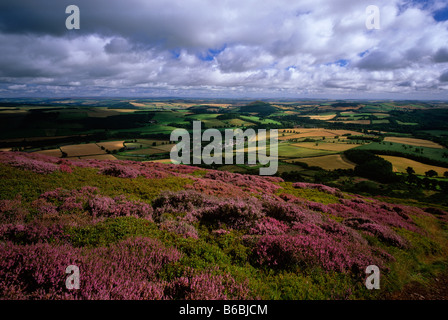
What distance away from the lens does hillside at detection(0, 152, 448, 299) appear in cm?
429

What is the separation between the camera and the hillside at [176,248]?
4.29 metres

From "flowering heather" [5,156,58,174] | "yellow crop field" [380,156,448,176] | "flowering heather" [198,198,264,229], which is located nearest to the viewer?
"flowering heather" [198,198,264,229]

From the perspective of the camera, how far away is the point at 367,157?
7062cm

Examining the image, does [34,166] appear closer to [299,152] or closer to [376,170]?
[376,170]

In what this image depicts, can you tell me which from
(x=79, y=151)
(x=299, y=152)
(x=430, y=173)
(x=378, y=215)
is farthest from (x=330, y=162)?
(x=79, y=151)

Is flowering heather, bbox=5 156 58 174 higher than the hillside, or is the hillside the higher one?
flowering heather, bbox=5 156 58 174

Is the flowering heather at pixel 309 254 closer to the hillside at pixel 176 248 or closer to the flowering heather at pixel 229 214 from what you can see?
the hillside at pixel 176 248

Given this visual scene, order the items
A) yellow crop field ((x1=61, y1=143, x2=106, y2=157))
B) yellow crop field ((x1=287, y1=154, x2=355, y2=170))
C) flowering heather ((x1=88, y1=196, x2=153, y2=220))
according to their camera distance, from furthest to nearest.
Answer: yellow crop field ((x1=287, y1=154, x2=355, y2=170)), yellow crop field ((x1=61, y1=143, x2=106, y2=157)), flowering heather ((x1=88, y1=196, x2=153, y2=220))

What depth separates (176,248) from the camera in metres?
6.12

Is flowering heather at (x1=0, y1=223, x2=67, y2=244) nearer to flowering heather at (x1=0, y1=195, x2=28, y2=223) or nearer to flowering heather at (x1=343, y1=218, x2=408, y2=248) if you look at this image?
flowering heather at (x1=0, y1=195, x2=28, y2=223)

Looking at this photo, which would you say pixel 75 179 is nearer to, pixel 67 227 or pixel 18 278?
pixel 67 227

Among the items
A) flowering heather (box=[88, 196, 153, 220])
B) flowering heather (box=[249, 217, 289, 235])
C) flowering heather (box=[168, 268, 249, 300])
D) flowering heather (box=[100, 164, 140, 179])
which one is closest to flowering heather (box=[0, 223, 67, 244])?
flowering heather (box=[88, 196, 153, 220])
